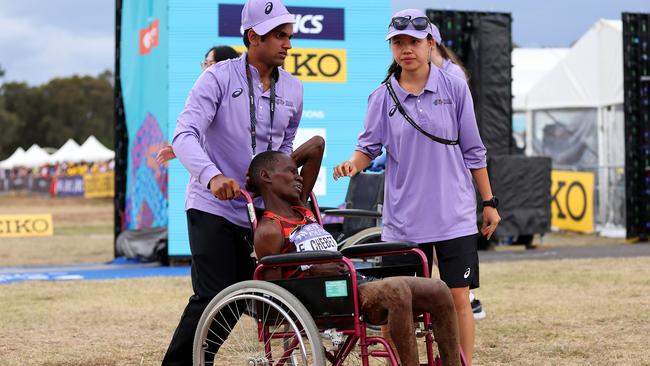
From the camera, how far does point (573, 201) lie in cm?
1895

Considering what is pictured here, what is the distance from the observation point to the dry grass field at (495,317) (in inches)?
247

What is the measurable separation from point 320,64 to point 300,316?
8673 mm

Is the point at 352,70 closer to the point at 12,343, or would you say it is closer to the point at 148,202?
the point at 148,202

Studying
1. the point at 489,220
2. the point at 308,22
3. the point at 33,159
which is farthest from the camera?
the point at 33,159

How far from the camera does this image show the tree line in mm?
89125

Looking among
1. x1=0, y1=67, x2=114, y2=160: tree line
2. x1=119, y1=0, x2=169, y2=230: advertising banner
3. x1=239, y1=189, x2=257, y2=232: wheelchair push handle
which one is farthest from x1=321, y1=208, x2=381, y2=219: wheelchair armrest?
x1=0, y1=67, x2=114, y2=160: tree line

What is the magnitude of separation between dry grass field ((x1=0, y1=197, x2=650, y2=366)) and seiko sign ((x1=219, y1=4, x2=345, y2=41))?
3.02 metres

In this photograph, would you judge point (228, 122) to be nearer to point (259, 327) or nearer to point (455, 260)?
point (259, 327)

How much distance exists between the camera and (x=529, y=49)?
88.5ft

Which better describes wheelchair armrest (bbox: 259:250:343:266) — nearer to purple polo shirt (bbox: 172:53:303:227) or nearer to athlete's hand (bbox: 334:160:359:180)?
purple polo shirt (bbox: 172:53:303:227)

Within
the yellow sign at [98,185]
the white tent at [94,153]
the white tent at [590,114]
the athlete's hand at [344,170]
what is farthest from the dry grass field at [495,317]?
the white tent at [94,153]

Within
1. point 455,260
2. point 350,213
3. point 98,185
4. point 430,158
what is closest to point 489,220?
point 455,260

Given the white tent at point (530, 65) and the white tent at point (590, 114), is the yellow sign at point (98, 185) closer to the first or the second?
the white tent at point (530, 65)

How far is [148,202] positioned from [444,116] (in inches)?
356
